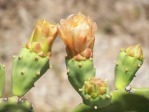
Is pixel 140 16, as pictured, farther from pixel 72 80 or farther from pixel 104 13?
pixel 72 80

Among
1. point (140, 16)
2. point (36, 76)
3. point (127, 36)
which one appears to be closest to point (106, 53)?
point (127, 36)

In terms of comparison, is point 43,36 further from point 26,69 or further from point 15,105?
point 15,105

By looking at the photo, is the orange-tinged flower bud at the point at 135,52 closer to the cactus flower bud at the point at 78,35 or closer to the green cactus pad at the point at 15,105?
the cactus flower bud at the point at 78,35

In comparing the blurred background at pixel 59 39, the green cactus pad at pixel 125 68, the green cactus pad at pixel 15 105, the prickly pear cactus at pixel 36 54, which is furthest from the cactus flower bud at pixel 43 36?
the blurred background at pixel 59 39

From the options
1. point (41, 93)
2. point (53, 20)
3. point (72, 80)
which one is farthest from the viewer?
point (53, 20)

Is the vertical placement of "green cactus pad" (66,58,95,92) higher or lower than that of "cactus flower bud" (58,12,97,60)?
lower

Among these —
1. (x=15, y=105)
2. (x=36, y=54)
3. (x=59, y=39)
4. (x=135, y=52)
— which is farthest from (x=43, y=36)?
(x=59, y=39)

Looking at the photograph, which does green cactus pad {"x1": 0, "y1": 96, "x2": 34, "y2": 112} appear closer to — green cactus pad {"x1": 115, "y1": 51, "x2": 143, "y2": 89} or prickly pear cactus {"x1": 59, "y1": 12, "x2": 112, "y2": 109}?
prickly pear cactus {"x1": 59, "y1": 12, "x2": 112, "y2": 109}

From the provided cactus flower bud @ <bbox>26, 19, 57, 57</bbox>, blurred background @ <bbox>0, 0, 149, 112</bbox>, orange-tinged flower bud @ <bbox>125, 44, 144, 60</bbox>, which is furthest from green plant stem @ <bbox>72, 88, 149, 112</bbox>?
blurred background @ <bbox>0, 0, 149, 112</bbox>
